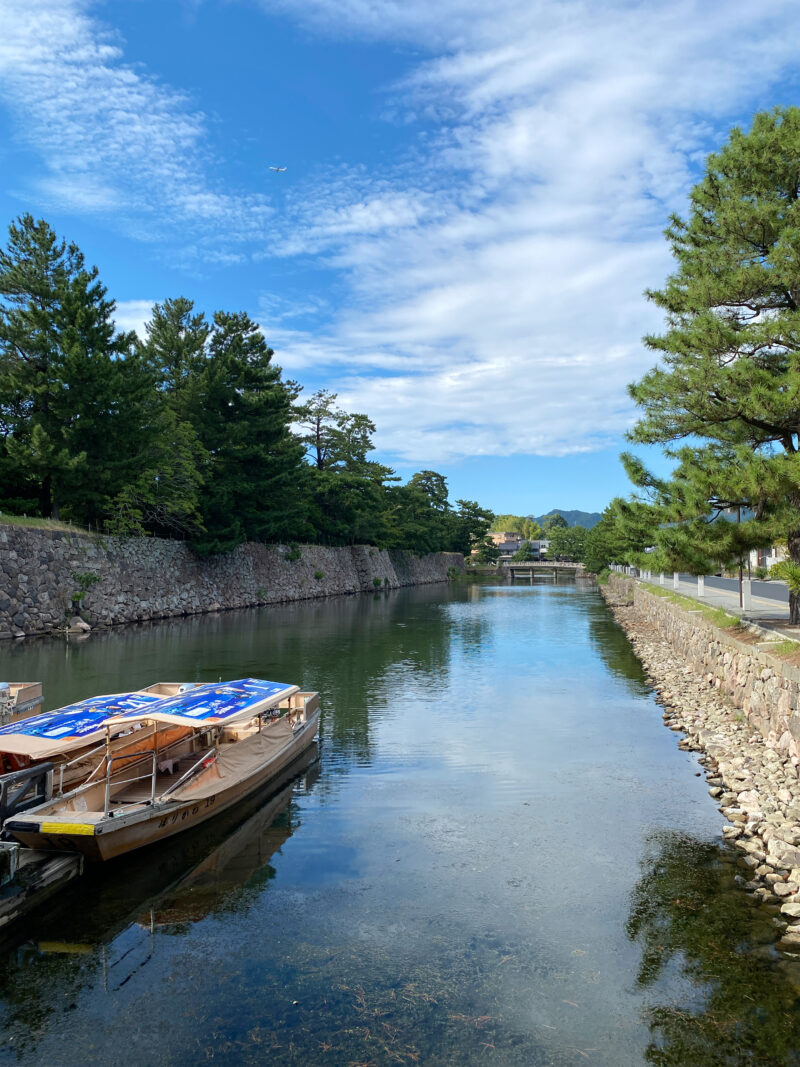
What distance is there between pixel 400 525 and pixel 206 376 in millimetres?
42220

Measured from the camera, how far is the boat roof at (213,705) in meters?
9.67

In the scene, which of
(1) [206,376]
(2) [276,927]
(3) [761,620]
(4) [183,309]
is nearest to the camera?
(2) [276,927]

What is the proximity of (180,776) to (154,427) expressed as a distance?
26.8 m

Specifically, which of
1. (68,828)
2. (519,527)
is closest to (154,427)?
(68,828)

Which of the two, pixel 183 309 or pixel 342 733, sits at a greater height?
pixel 183 309

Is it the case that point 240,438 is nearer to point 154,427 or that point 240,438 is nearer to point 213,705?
point 154,427

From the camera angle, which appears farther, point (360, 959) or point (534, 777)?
point (534, 777)

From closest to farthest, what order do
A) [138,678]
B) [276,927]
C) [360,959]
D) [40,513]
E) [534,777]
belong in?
[360,959], [276,927], [534,777], [138,678], [40,513]

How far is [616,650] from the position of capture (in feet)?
91.1

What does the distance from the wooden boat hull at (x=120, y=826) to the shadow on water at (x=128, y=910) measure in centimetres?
28

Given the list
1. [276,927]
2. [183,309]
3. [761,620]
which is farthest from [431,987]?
[183,309]

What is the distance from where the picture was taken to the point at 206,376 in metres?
40.8

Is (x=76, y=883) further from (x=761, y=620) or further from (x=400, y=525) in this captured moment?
(x=400, y=525)

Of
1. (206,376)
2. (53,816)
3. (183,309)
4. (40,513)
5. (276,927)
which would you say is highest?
(183,309)
